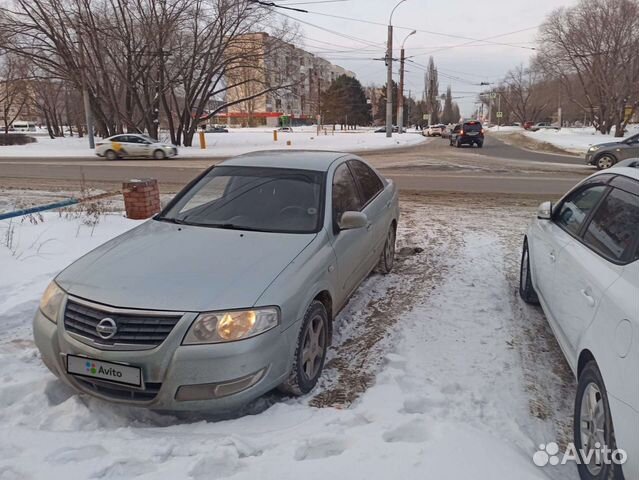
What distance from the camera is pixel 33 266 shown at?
205 inches

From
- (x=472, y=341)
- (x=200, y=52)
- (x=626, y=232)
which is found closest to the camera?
(x=626, y=232)

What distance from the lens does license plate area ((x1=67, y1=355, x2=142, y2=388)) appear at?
258cm

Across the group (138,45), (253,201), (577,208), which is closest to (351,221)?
(253,201)

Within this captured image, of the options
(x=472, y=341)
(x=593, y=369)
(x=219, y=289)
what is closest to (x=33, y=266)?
(x=219, y=289)

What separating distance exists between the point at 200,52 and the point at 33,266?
29283 mm

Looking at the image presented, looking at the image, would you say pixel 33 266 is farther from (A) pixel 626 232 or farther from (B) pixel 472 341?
(A) pixel 626 232

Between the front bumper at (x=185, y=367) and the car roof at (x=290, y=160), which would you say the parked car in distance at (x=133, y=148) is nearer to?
the car roof at (x=290, y=160)

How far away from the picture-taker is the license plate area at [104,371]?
2.58m

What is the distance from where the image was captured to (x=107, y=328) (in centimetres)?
260

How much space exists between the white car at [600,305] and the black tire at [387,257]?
76.6 inches

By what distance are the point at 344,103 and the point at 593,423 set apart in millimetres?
88532

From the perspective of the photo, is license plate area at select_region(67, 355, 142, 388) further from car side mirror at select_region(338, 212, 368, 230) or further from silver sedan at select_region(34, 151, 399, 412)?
car side mirror at select_region(338, 212, 368, 230)

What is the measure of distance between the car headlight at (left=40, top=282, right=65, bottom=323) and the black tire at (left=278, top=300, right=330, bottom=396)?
4.76ft

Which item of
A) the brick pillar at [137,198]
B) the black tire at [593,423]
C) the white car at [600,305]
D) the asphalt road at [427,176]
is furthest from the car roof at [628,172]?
the asphalt road at [427,176]
